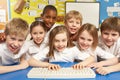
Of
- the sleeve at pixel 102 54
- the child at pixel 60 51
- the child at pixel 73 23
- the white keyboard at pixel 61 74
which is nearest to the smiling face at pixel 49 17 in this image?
the child at pixel 73 23

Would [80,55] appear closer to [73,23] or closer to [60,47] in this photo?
[60,47]

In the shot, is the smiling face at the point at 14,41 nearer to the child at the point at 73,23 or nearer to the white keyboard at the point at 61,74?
the white keyboard at the point at 61,74

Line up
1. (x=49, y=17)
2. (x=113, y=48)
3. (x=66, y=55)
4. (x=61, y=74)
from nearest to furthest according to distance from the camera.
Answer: (x=61, y=74)
(x=66, y=55)
(x=113, y=48)
(x=49, y=17)

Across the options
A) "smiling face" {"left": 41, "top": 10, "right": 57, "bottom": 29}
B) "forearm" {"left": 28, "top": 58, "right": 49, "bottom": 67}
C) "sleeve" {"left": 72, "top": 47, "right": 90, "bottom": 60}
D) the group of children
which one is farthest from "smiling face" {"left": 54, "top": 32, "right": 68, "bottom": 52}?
"smiling face" {"left": 41, "top": 10, "right": 57, "bottom": 29}

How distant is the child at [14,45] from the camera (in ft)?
4.38

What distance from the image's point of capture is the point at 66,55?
4.88ft

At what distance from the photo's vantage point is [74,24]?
6.02ft

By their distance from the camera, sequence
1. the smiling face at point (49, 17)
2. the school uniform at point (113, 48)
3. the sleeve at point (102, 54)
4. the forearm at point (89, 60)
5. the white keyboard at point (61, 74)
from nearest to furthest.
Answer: the white keyboard at point (61, 74) → the forearm at point (89, 60) → the sleeve at point (102, 54) → the school uniform at point (113, 48) → the smiling face at point (49, 17)

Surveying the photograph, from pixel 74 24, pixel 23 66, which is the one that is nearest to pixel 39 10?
pixel 74 24

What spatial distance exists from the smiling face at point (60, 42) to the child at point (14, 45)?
24 cm

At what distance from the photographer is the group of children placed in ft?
4.38

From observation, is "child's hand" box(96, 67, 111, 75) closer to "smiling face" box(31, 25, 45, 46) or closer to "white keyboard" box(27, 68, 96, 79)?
"white keyboard" box(27, 68, 96, 79)

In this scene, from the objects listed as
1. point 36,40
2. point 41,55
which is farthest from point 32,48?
point 41,55

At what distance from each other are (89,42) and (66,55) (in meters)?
0.22
